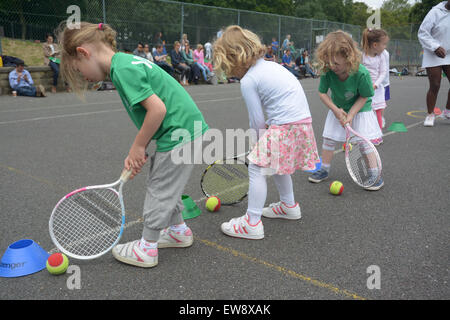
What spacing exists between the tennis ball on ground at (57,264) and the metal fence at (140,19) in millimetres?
12369

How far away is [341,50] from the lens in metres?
3.51

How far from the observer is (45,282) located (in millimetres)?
2336

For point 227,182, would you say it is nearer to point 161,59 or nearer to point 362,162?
point 362,162

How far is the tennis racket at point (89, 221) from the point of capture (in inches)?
97.9

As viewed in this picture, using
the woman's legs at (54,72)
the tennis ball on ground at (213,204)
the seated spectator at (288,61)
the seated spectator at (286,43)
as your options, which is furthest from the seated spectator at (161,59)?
the tennis ball on ground at (213,204)

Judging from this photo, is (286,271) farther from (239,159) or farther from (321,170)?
(321,170)

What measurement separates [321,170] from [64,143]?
383cm

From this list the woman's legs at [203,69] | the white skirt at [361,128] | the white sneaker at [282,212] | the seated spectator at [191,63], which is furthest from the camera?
the woman's legs at [203,69]

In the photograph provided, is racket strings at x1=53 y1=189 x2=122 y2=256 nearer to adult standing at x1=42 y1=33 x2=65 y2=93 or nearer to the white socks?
the white socks

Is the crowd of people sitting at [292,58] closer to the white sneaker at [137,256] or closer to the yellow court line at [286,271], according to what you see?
the yellow court line at [286,271]

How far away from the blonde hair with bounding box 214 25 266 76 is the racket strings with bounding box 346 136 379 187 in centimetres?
166

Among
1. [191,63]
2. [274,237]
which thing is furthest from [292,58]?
[274,237]
